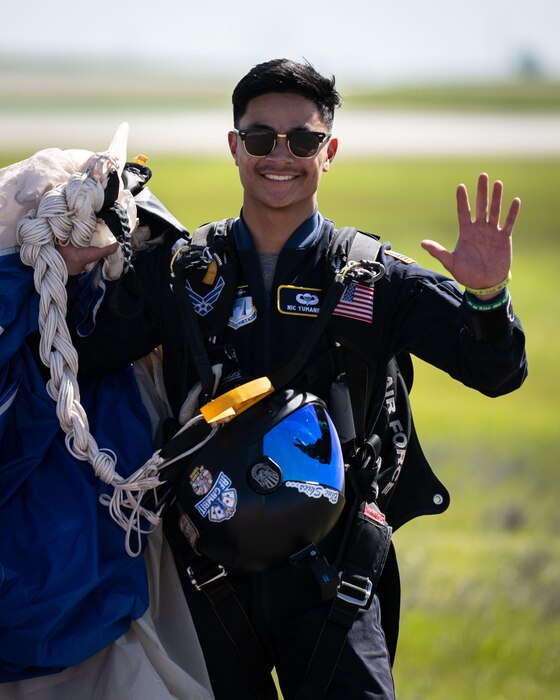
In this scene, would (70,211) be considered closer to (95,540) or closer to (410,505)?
(95,540)

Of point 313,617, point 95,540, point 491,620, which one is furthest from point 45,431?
point 491,620

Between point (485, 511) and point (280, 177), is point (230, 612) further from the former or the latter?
point (485, 511)

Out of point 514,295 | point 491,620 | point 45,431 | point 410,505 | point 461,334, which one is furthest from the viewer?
point 514,295

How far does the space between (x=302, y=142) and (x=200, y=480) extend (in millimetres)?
840

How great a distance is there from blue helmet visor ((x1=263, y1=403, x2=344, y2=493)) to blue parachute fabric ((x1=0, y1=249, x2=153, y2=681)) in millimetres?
412

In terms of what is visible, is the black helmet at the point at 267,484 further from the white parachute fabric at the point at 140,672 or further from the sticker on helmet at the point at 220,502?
the white parachute fabric at the point at 140,672

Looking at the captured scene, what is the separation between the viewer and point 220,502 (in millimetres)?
2641

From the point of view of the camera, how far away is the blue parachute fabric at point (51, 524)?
2688mm

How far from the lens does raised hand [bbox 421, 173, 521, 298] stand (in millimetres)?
2574

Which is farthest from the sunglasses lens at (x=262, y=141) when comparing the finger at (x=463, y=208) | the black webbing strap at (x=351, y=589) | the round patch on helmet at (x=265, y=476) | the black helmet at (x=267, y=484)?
the black webbing strap at (x=351, y=589)

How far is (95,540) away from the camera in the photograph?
274 centimetres

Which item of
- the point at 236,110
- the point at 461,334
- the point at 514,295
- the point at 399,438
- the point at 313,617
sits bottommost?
the point at 514,295

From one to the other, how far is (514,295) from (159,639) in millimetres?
13680

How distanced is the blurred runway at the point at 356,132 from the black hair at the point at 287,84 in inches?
1016
